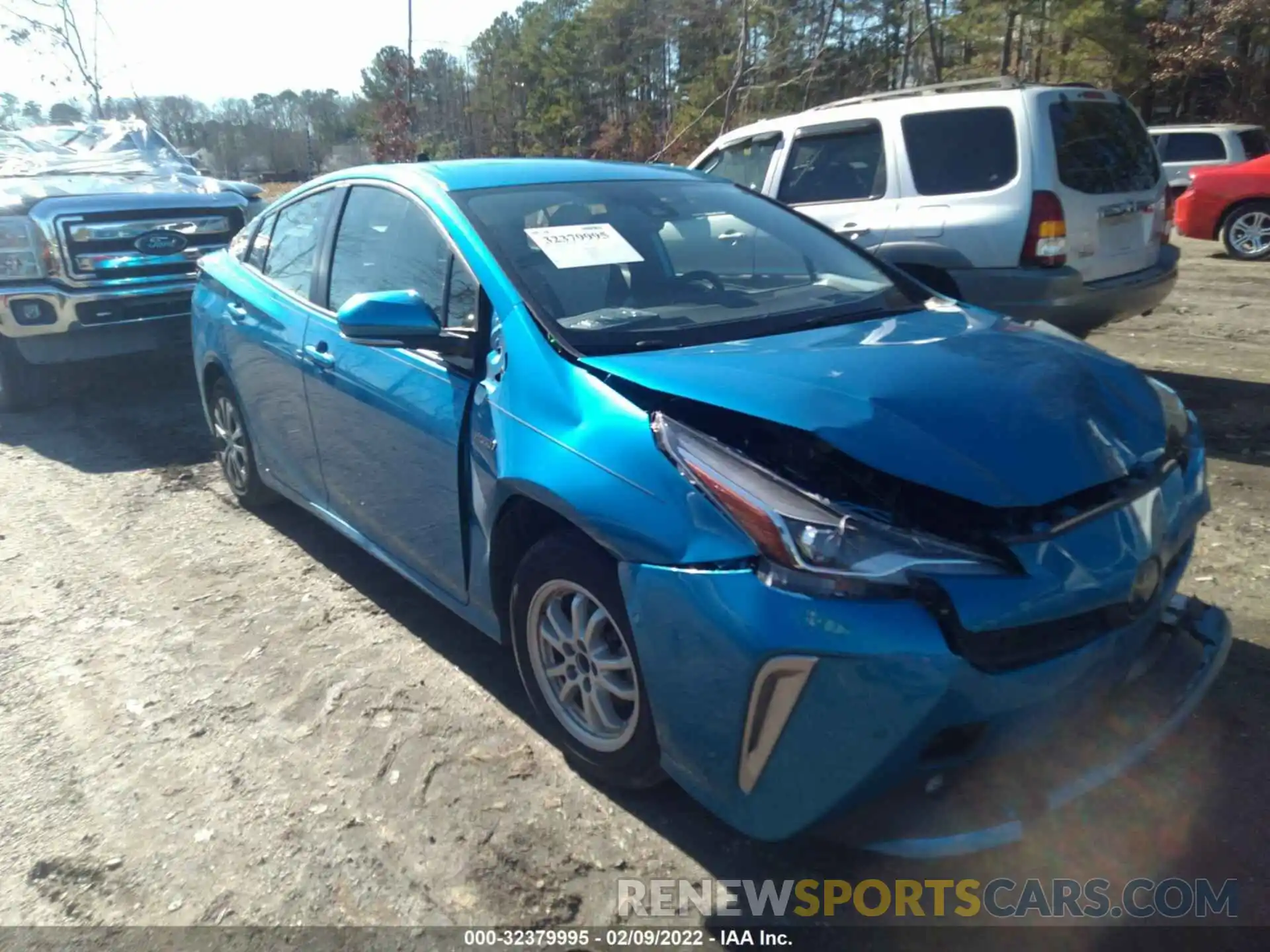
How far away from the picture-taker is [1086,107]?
250 inches

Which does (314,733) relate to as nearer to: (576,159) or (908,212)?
(576,159)

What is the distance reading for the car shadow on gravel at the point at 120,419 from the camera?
6.47 metres

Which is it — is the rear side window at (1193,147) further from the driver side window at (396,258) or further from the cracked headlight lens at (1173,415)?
the driver side window at (396,258)

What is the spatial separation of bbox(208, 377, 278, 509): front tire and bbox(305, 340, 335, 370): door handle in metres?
1.07

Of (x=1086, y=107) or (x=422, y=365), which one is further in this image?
(x=1086, y=107)

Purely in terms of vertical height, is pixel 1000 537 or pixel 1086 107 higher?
pixel 1086 107

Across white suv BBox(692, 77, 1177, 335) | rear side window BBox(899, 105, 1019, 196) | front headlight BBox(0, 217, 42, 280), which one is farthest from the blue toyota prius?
front headlight BBox(0, 217, 42, 280)

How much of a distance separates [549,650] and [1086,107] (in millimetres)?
5400

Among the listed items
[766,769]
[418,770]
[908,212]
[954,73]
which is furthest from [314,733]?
[954,73]

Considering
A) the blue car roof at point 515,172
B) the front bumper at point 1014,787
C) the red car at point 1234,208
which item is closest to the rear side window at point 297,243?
the blue car roof at point 515,172

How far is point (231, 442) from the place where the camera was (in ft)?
17.0

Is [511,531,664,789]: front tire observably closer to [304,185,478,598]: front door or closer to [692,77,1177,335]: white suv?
[304,185,478,598]: front door

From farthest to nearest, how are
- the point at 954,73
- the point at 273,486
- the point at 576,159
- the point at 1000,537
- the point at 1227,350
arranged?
A: the point at 954,73 → the point at 1227,350 → the point at 273,486 → the point at 576,159 → the point at 1000,537

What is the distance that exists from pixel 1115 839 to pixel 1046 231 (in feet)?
13.9
